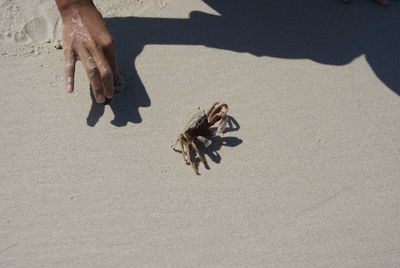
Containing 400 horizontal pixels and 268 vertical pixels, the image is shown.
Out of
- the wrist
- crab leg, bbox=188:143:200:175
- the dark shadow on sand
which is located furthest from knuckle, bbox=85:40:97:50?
crab leg, bbox=188:143:200:175

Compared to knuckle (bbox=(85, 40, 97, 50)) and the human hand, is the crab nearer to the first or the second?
the human hand

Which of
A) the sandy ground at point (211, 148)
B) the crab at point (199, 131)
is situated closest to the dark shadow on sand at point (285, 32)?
the sandy ground at point (211, 148)

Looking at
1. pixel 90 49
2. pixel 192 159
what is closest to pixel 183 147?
pixel 192 159

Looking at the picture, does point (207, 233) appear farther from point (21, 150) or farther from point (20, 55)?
point (20, 55)

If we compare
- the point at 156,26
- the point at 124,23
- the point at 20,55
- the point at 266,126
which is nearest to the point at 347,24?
the point at 266,126

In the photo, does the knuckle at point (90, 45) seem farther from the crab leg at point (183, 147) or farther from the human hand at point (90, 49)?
the crab leg at point (183, 147)

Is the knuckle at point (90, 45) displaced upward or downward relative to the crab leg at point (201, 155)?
upward

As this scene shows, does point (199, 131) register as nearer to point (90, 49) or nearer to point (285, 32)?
point (90, 49)
